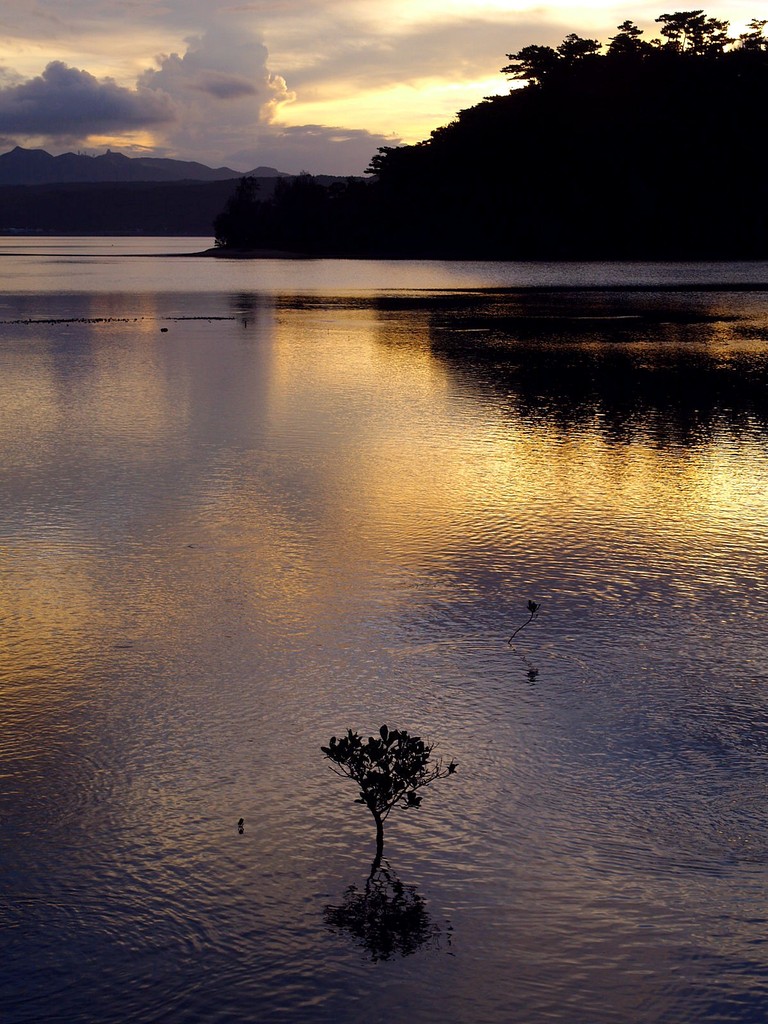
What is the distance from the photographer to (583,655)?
35.0 feet

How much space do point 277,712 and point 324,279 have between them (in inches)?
3543

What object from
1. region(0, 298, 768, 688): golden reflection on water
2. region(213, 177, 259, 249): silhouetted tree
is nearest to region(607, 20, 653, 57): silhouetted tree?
region(213, 177, 259, 249): silhouetted tree

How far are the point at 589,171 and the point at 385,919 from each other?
162 metres

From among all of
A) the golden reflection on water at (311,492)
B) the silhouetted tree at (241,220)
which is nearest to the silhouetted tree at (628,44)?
the silhouetted tree at (241,220)

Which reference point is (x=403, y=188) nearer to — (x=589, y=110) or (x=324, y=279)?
(x=589, y=110)

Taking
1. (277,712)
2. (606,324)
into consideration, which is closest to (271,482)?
(277,712)

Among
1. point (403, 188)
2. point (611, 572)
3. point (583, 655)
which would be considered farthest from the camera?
point (403, 188)

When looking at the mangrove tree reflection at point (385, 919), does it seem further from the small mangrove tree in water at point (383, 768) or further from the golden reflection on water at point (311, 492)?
the golden reflection on water at point (311, 492)

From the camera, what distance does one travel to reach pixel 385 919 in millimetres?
6727

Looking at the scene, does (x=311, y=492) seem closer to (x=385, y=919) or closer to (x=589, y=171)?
(x=385, y=919)

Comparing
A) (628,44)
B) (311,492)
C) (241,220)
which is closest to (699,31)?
(628,44)

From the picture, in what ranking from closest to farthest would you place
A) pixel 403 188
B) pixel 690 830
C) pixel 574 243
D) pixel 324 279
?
1. pixel 690 830
2. pixel 324 279
3. pixel 574 243
4. pixel 403 188

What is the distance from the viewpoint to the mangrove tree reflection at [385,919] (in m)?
6.50

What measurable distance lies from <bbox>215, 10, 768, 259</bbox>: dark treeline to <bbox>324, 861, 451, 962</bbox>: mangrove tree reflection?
151 m
